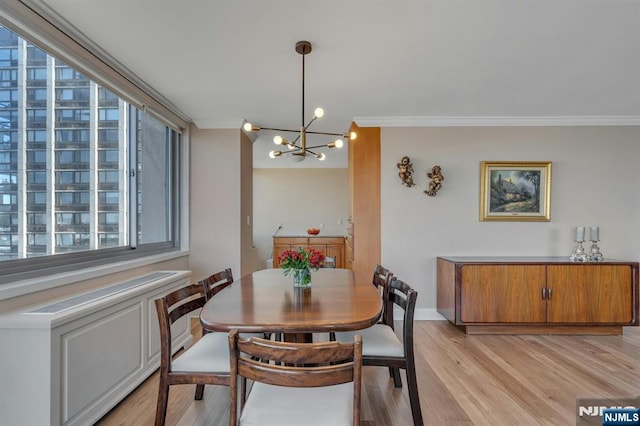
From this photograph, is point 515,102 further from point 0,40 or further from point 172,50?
point 0,40

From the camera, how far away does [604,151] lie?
157 inches

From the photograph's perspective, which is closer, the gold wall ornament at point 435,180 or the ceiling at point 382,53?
the ceiling at point 382,53

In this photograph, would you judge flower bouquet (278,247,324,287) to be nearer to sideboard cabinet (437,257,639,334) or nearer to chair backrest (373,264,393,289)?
chair backrest (373,264,393,289)

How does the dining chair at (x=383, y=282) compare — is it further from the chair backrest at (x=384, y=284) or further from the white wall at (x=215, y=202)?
the white wall at (x=215, y=202)

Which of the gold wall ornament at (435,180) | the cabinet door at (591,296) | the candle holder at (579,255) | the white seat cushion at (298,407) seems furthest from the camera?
the gold wall ornament at (435,180)

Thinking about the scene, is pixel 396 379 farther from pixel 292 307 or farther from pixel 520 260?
pixel 520 260

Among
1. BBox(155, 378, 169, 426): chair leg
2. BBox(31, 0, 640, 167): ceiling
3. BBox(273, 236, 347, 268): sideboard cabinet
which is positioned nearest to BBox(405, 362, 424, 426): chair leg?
BBox(155, 378, 169, 426): chair leg

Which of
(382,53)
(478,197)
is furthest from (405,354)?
(478,197)

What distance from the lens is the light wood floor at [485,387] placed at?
2.03m

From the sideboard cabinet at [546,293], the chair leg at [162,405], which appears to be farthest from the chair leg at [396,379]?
the chair leg at [162,405]

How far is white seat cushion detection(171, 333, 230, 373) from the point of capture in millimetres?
1646

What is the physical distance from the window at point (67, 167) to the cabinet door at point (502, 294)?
3.39 m

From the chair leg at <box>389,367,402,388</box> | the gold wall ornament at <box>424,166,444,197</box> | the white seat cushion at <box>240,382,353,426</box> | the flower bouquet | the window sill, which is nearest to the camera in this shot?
the white seat cushion at <box>240,382,353,426</box>

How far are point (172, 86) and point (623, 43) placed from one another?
366cm
